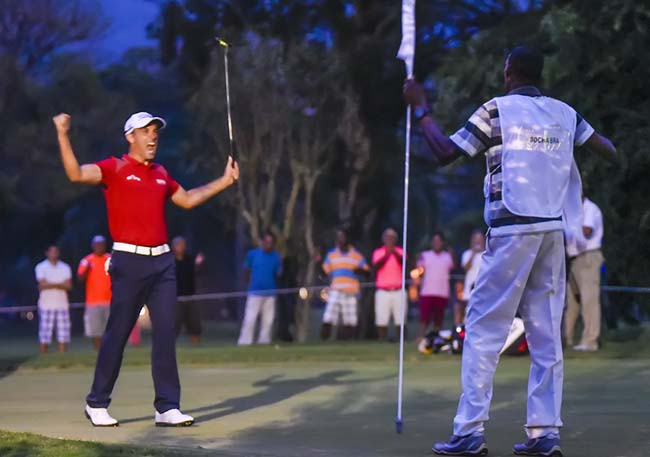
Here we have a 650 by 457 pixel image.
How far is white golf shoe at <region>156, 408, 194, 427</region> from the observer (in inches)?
374

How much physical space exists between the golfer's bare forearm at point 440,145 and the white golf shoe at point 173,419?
3056 millimetres

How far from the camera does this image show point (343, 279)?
76.8 feet

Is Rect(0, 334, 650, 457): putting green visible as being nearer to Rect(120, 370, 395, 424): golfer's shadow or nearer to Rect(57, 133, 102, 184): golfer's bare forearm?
Rect(120, 370, 395, 424): golfer's shadow

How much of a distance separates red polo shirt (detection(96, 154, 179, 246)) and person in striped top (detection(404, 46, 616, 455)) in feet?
8.48

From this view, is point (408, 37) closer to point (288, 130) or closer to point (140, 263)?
point (140, 263)

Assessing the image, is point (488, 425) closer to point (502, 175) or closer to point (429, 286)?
point (502, 175)

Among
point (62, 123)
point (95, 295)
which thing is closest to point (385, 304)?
point (95, 295)

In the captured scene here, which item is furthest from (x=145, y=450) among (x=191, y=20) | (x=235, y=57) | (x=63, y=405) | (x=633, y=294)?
(x=191, y=20)

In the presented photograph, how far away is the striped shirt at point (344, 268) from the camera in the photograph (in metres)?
23.3

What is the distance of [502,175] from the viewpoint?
7496mm

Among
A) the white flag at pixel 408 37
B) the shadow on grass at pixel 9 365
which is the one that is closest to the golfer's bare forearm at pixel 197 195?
the white flag at pixel 408 37

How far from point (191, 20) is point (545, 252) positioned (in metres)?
25.9

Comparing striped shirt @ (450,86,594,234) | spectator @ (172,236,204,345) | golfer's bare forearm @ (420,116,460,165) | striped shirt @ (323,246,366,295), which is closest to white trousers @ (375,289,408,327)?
striped shirt @ (323,246,366,295)

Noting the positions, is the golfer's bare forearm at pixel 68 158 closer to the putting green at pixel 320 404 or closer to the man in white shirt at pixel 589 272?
the putting green at pixel 320 404
